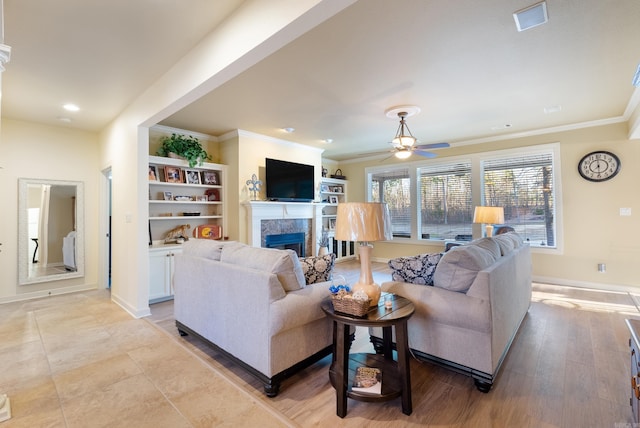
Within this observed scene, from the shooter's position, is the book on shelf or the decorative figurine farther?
the decorative figurine

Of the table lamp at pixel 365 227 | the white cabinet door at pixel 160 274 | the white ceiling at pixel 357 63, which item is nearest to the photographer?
the table lamp at pixel 365 227

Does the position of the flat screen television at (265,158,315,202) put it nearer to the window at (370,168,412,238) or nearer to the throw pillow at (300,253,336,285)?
the window at (370,168,412,238)

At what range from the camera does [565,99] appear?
3727 millimetres

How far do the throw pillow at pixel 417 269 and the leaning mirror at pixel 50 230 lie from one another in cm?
505

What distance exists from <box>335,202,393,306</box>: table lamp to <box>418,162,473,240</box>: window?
4678 millimetres

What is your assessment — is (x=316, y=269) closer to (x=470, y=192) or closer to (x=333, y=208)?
(x=470, y=192)

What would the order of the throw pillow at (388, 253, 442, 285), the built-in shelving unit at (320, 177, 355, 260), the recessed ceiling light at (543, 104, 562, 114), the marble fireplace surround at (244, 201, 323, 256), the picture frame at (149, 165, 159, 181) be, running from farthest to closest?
the built-in shelving unit at (320, 177, 355, 260)
the marble fireplace surround at (244, 201, 323, 256)
the picture frame at (149, 165, 159, 181)
the recessed ceiling light at (543, 104, 562, 114)
the throw pillow at (388, 253, 442, 285)

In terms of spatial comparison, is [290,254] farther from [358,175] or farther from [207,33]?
[358,175]

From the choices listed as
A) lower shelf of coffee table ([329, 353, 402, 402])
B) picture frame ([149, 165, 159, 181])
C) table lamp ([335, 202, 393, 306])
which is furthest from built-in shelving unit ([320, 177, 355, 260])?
table lamp ([335, 202, 393, 306])

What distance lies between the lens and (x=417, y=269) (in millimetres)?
2338

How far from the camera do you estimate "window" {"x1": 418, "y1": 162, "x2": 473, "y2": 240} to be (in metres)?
5.96

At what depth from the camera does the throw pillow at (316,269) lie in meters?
2.36

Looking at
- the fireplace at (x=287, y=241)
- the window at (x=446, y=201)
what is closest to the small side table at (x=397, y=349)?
the fireplace at (x=287, y=241)

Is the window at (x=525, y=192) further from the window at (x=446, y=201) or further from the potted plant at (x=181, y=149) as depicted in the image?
the potted plant at (x=181, y=149)
